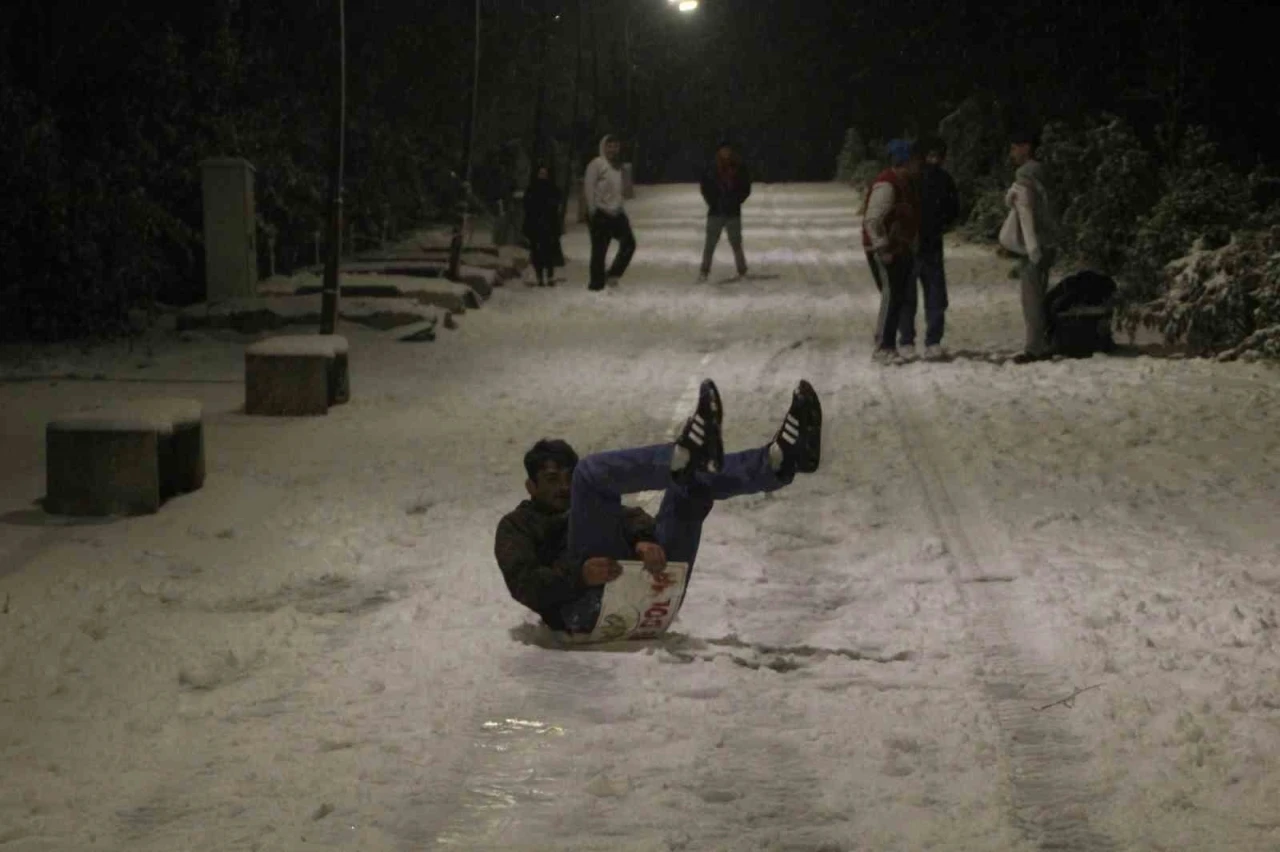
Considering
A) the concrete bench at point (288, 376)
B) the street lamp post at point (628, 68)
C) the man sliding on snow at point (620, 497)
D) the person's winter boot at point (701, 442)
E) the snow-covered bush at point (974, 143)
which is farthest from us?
the street lamp post at point (628, 68)

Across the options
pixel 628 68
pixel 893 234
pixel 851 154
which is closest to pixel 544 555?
pixel 893 234

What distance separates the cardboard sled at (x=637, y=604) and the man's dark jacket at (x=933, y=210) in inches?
379

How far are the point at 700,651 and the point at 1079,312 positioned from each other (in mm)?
9486

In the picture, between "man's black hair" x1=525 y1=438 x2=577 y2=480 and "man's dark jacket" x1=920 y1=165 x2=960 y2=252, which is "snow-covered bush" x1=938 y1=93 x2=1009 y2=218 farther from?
"man's black hair" x1=525 y1=438 x2=577 y2=480

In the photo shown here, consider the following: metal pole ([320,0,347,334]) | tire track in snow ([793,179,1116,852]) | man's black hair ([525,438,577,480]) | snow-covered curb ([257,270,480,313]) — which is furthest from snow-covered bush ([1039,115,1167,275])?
man's black hair ([525,438,577,480])

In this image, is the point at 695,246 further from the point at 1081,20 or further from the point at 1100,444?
the point at 1100,444

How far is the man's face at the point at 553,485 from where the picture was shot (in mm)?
7020

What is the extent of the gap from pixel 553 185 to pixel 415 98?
7.71 metres

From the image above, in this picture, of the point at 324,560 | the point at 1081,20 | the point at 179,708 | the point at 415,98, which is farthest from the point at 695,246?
the point at 179,708

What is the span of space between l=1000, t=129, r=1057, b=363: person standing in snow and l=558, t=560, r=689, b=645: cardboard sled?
347 inches

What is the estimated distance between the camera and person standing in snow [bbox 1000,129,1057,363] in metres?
14.8

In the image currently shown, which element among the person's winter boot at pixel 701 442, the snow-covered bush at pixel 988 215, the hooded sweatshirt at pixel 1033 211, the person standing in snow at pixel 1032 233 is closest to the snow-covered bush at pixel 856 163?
the snow-covered bush at pixel 988 215

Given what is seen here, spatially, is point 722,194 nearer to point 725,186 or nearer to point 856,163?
point 725,186

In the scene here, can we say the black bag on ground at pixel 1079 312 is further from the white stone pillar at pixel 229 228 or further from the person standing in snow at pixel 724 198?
the person standing in snow at pixel 724 198
